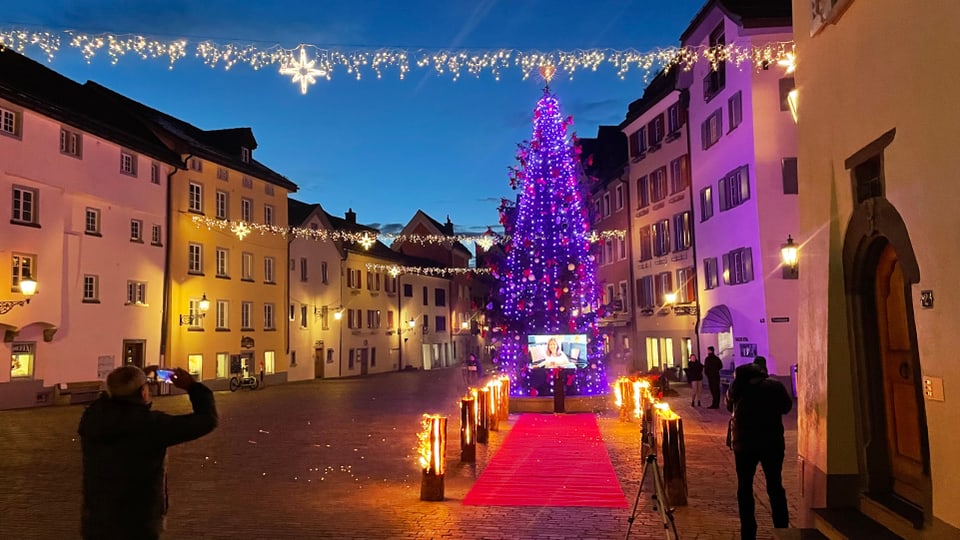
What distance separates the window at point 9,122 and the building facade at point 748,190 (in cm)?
2282

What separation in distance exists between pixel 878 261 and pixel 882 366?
998mm

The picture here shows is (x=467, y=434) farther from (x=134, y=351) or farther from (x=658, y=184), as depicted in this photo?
(x=658, y=184)

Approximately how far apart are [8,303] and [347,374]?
990 inches

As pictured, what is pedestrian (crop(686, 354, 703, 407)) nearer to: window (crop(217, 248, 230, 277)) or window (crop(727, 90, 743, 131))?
window (crop(727, 90, 743, 131))

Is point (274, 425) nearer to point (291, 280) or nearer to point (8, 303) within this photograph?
point (8, 303)

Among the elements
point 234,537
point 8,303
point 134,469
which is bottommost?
point 234,537

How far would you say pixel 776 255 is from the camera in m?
24.1

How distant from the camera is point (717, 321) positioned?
27406 millimetres

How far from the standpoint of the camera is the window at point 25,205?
2439 cm

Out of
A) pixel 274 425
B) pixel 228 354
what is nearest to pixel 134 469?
pixel 274 425

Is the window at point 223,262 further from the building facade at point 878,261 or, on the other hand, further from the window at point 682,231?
the building facade at point 878,261

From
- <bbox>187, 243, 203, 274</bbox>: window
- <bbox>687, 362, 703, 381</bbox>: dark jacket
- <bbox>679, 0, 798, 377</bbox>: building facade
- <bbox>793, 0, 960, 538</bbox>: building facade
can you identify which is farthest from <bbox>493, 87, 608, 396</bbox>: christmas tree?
<bbox>187, 243, 203, 274</bbox>: window

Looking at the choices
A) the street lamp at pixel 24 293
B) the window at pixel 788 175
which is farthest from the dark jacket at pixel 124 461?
the window at pixel 788 175

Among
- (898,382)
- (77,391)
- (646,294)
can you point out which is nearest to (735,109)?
(646,294)
